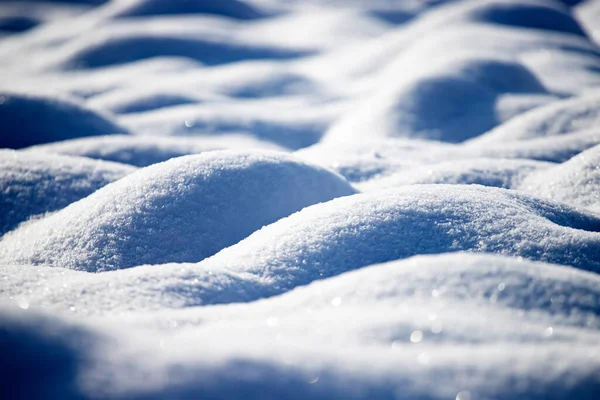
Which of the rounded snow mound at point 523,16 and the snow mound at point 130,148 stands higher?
the rounded snow mound at point 523,16

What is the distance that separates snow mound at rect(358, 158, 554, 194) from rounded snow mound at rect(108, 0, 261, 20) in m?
6.54

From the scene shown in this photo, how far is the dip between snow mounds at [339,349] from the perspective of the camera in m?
0.88

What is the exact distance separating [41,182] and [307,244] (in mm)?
1378

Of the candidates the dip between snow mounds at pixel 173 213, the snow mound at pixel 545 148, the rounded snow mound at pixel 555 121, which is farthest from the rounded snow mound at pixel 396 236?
the rounded snow mound at pixel 555 121

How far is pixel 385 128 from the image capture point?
3762 millimetres

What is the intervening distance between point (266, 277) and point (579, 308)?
31.1 inches

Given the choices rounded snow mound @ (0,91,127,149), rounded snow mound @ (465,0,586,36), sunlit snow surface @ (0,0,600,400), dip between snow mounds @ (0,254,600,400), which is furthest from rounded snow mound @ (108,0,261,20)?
dip between snow mounds @ (0,254,600,400)

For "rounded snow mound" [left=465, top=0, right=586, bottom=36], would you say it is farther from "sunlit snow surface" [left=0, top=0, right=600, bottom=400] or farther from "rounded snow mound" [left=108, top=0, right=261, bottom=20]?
"rounded snow mound" [left=108, top=0, right=261, bottom=20]

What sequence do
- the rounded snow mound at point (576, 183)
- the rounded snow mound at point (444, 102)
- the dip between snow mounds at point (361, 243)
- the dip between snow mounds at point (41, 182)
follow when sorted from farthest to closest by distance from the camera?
1. the rounded snow mound at point (444, 102)
2. the dip between snow mounds at point (41, 182)
3. the rounded snow mound at point (576, 183)
4. the dip between snow mounds at point (361, 243)

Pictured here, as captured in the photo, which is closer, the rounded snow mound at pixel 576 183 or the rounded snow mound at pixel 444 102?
the rounded snow mound at pixel 576 183

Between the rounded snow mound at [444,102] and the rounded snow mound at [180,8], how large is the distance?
485 cm

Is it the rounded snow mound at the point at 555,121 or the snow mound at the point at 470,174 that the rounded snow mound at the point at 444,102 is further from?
the snow mound at the point at 470,174

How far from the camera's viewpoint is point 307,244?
63.6 inches

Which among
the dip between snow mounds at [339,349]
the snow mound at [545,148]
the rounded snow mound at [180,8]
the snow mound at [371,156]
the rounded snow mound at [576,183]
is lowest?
the rounded snow mound at [180,8]
